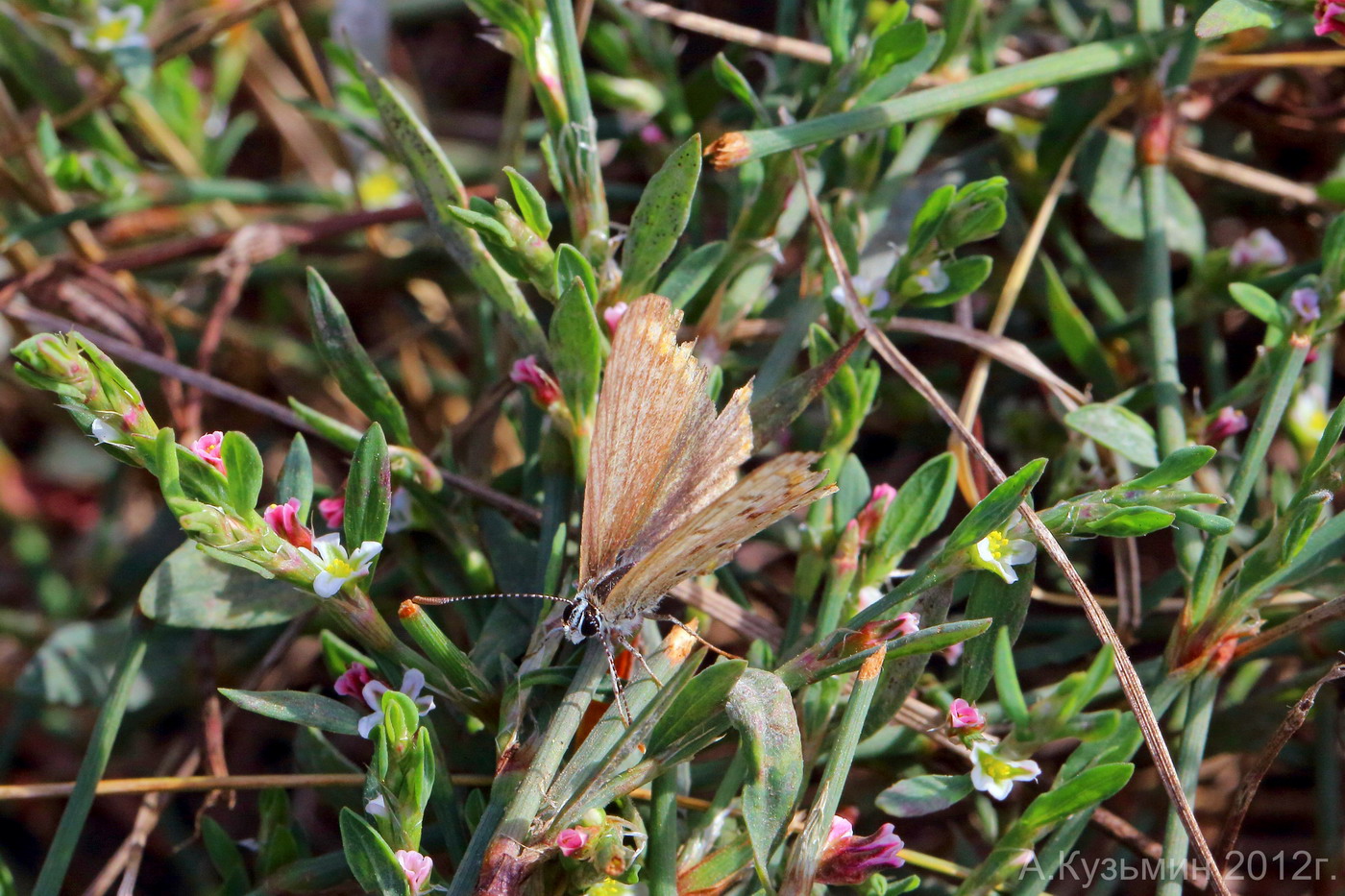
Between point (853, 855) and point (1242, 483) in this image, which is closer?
point (853, 855)

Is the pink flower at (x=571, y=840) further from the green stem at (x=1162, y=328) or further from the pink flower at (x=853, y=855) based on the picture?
the green stem at (x=1162, y=328)

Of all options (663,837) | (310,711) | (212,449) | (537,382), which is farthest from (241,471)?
(663,837)

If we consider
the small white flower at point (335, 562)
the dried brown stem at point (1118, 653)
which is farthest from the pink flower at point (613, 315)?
the small white flower at point (335, 562)

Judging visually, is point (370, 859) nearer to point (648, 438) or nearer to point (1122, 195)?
point (648, 438)

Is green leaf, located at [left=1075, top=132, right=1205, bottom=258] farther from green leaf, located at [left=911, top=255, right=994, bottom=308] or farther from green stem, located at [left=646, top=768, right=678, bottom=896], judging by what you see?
green stem, located at [left=646, top=768, right=678, bottom=896]

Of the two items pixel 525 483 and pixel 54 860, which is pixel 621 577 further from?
pixel 54 860

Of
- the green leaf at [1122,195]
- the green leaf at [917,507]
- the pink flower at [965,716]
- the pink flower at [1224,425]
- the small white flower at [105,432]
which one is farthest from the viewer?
the green leaf at [1122,195]
